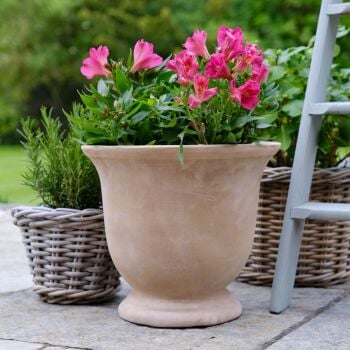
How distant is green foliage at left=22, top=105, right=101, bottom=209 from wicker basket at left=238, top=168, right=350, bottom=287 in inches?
20.0

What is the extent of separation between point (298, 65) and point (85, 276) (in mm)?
958

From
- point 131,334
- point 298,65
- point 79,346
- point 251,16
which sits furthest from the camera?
point 251,16

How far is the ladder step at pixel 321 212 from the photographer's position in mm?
1812

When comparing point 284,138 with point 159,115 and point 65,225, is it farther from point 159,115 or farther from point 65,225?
point 65,225

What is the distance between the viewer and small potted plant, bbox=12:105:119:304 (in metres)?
1.92

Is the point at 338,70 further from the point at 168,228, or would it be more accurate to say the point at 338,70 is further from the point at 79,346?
the point at 79,346

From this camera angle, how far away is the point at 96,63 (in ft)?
5.89

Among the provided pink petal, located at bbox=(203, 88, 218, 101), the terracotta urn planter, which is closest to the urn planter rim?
the terracotta urn planter

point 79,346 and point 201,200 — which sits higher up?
point 201,200

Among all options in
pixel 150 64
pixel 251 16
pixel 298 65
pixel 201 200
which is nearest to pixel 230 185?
pixel 201 200

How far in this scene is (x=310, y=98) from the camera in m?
1.93

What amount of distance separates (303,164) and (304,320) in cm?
41

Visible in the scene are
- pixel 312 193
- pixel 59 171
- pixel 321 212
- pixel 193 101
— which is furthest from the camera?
pixel 312 193

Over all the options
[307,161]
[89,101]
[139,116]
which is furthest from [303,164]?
[89,101]
